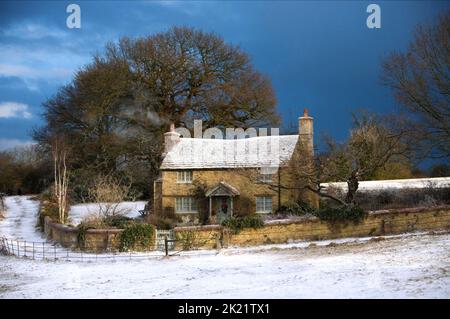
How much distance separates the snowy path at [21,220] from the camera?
35156mm

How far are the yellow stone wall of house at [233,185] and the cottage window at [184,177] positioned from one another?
8.8 inches

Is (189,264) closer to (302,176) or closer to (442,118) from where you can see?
(302,176)

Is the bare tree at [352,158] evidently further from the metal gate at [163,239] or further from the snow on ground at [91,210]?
the snow on ground at [91,210]

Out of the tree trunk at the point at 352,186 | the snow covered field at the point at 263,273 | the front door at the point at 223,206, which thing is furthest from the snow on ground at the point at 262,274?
the front door at the point at 223,206

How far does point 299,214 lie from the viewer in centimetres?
3406

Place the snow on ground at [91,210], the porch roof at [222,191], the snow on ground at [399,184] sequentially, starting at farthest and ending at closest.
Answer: the snow on ground at [399,184] → the snow on ground at [91,210] → the porch roof at [222,191]

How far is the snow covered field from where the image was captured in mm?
16016

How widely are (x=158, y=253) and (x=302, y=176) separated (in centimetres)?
1041

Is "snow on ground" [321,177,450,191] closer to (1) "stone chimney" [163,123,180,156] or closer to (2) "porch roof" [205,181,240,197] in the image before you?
(2) "porch roof" [205,181,240,197]

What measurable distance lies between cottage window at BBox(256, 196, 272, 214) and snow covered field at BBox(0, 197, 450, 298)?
8486mm

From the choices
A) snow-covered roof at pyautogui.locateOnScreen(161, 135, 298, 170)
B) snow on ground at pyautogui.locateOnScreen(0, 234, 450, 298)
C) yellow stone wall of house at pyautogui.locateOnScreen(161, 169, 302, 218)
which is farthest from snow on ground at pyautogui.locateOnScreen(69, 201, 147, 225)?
snow on ground at pyautogui.locateOnScreen(0, 234, 450, 298)

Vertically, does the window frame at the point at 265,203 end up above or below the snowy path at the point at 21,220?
above

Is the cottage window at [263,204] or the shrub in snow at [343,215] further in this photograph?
the cottage window at [263,204]
